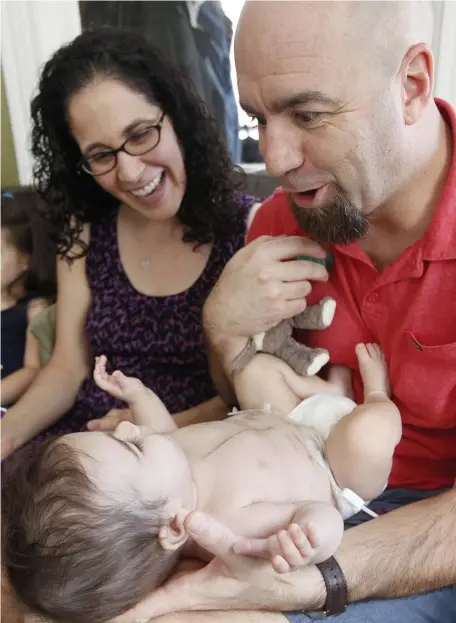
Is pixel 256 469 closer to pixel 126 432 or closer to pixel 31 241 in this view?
pixel 126 432

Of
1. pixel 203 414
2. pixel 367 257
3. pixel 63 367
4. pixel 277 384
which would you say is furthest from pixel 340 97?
pixel 63 367

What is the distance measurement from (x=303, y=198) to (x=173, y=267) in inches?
25.9

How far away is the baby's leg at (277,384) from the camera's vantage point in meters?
1.34

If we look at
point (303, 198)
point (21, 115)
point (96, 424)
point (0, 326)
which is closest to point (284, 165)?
point (303, 198)

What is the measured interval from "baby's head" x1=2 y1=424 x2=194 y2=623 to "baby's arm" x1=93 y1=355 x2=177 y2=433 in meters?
0.27

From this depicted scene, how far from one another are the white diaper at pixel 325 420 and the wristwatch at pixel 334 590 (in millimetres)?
162

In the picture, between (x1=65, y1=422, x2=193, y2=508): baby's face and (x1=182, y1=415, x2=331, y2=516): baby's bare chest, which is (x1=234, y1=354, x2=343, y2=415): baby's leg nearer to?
(x1=182, y1=415, x2=331, y2=516): baby's bare chest

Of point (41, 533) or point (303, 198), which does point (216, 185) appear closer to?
point (303, 198)

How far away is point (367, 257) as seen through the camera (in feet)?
4.16

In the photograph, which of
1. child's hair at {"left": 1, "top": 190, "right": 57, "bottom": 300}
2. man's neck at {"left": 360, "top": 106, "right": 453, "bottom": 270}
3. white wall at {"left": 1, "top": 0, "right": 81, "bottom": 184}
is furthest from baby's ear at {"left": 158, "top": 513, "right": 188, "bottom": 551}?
white wall at {"left": 1, "top": 0, "right": 81, "bottom": 184}

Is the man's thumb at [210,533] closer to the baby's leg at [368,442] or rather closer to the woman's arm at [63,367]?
the baby's leg at [368,442]

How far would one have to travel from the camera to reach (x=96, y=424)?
1.49 metres

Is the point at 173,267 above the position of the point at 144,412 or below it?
above

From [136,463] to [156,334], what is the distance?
26.1 inches
